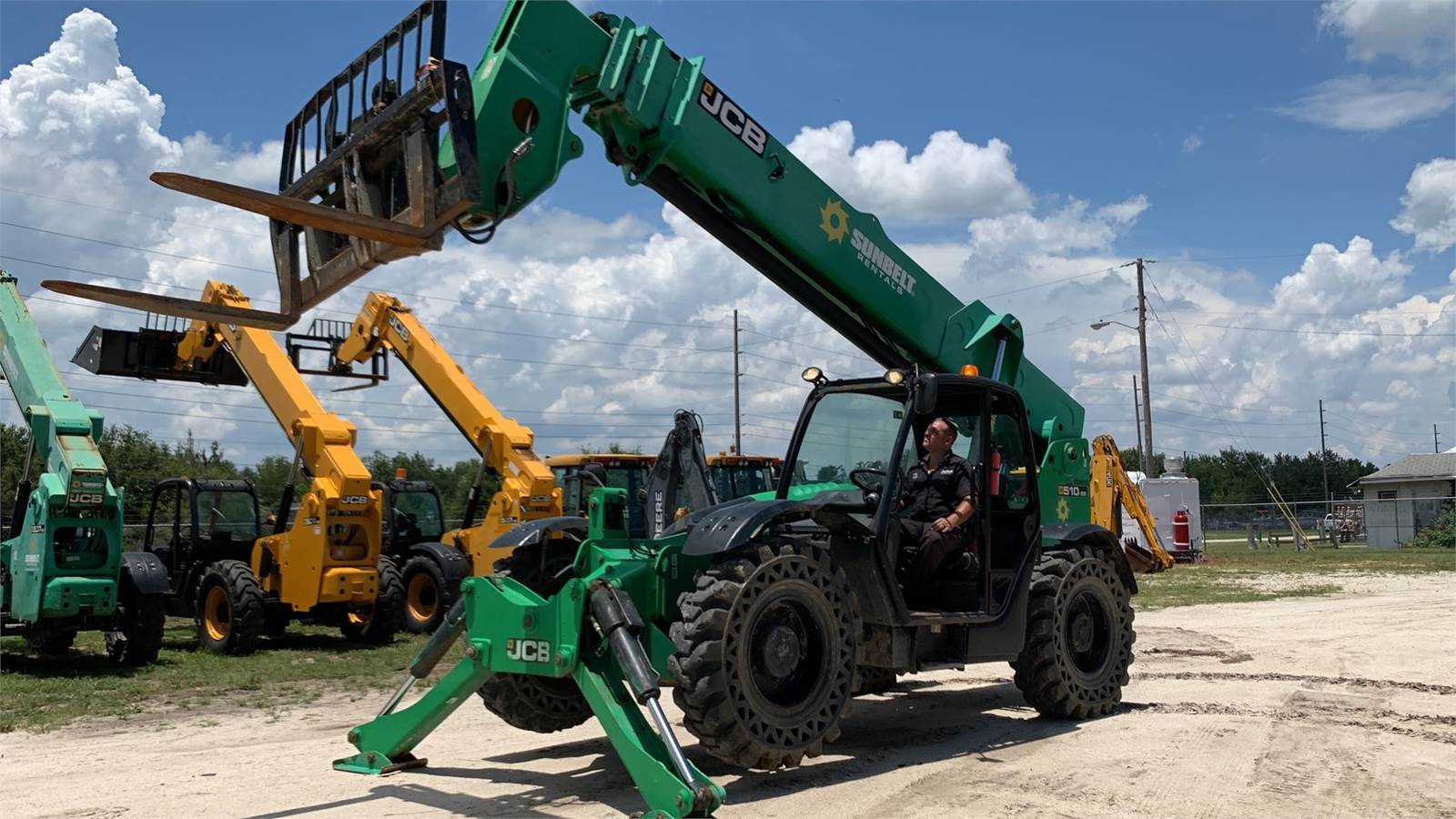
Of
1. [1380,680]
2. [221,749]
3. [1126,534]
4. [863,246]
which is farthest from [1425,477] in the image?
[221,749]

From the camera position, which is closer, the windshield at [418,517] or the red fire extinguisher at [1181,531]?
the windshield at [418,517]

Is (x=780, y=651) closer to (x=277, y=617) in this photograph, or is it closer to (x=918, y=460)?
(x=918, y=460)

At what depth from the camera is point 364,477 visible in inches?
585

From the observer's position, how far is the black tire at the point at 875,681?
31.2 ft

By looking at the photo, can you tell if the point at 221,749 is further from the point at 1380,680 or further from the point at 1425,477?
the point at 1425,477

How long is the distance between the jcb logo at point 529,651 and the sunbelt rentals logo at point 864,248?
393 centimetres

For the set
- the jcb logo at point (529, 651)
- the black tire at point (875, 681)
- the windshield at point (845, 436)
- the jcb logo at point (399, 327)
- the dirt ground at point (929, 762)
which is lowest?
the dirt ground at point (929, 762)

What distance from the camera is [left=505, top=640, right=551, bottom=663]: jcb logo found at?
6559 millimetres

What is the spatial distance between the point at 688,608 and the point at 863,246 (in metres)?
3.86

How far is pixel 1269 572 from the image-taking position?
89.0 ft

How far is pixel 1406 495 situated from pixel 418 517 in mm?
46738

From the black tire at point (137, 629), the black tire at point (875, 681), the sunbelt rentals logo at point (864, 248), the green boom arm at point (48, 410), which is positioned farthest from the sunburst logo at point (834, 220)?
the black tire at point (137, 629)

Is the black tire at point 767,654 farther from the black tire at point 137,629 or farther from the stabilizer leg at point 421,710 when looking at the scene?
the black tire at point 137,629

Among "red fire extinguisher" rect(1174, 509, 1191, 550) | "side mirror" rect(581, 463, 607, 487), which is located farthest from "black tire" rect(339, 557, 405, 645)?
"red fire extinguisher" rect(1174, 509, 1191, 550)
